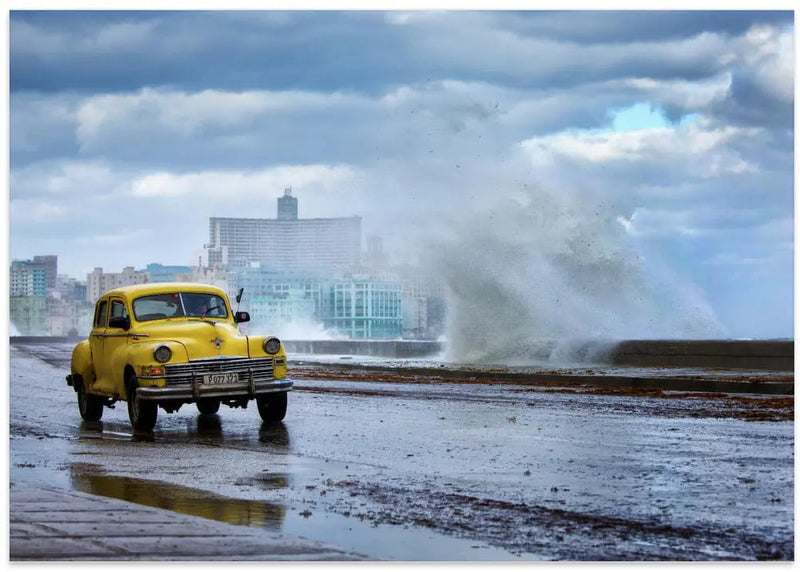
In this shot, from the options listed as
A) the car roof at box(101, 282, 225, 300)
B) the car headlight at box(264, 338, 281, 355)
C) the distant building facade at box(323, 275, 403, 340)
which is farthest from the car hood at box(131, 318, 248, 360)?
the distant building facade at box(323, 275, 403, 340)

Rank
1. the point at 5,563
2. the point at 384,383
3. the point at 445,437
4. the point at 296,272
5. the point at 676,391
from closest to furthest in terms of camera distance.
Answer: the point at 5,563 → the point at 445,437 → the point at 676,391 → the point at 384,383 → the point at 296,272

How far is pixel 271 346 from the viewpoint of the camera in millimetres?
16500

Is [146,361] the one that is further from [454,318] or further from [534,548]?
[454,318]

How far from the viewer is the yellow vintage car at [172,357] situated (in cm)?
1593

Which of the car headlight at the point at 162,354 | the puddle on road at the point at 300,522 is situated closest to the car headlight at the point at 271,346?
the car headlight at the point at 162,354

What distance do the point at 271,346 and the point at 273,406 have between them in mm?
1033

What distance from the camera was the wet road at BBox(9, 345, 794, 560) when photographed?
800 centimetres

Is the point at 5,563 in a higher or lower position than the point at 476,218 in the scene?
lower

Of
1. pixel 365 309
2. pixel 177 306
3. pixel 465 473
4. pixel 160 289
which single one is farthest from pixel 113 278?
pixel 365 309

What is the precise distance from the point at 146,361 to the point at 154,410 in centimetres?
73

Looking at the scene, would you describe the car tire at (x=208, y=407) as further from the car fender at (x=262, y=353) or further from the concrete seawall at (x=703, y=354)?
the concrete seawall at (x=703, y=354)

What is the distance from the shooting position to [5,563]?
681 centimetres

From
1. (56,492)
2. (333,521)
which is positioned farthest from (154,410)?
(333,521)

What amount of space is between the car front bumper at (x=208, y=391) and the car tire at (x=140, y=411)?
0.21 metres
